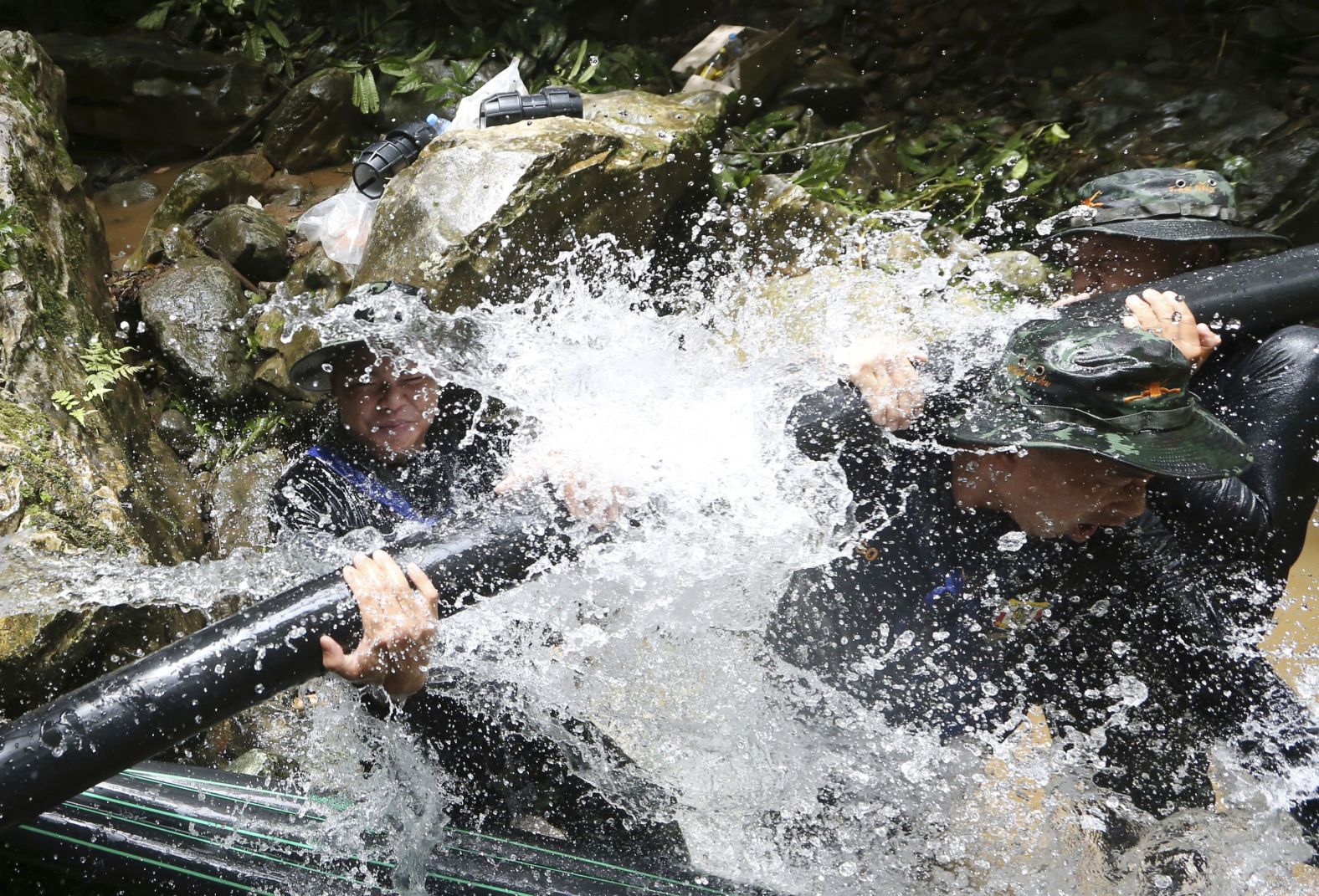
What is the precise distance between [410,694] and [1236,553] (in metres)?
2.09

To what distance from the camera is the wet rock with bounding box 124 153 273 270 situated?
5.05 metres

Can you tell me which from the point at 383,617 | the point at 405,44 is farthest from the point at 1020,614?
the point at 405,44

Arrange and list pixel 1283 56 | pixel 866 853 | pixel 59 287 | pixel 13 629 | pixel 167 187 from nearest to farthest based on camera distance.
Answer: pixel 13 629 → pixel 866 853 → pixel 59 287 → pixel 1283 56 → pixel 167 187

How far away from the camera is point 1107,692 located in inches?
95.1

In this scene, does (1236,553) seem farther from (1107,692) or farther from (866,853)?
(866,853)

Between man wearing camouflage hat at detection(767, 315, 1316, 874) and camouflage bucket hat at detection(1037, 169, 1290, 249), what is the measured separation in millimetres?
442

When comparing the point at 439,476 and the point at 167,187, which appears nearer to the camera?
the point at 439,476

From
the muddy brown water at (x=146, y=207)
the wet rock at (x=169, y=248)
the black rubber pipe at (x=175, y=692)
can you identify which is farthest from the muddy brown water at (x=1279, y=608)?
the black rubber pipe at (x=175, y=692)

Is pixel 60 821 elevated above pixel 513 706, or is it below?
above

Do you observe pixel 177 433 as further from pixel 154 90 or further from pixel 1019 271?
pixel 1019 271

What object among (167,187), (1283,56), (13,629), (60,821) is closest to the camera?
(60,821)

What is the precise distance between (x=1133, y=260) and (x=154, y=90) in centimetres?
600

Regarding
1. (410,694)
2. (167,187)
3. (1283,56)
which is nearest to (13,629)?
(410,694)

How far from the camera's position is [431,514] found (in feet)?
9.41
